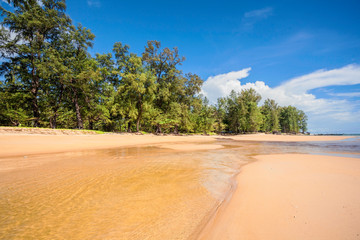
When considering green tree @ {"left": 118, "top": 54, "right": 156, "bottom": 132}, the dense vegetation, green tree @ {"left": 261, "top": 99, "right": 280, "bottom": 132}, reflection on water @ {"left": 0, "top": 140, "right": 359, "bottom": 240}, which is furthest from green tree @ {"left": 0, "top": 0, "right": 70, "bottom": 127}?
green tree @ {"left": 261, "top": 99, "right": 280, "bottom": 132}

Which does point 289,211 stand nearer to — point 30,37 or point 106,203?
point 106,203

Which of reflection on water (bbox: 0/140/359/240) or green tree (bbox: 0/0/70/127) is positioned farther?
green tree (bbox: 0/0/70/127)

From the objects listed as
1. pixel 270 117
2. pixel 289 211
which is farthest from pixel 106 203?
pixel 270 117

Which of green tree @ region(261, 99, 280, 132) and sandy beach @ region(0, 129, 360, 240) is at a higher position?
green tree @ region(261, 99, 280, 132)

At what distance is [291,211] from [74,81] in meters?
27.9

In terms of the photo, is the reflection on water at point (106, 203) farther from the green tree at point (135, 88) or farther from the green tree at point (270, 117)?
the green tree at point (270, 117)

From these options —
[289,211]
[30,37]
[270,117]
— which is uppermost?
[30,37]

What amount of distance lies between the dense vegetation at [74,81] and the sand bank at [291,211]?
22.8 metres

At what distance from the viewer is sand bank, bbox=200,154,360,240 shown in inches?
72.6

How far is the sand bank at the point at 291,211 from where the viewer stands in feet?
6.05

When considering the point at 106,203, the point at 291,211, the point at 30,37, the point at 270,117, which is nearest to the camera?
the point at 291,211

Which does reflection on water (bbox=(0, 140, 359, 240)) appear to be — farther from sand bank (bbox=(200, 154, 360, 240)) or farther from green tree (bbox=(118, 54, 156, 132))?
green tree (bbox=(118, 54, 156, 132))

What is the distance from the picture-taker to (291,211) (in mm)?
2354

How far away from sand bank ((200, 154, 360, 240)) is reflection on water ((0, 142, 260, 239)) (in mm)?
372
